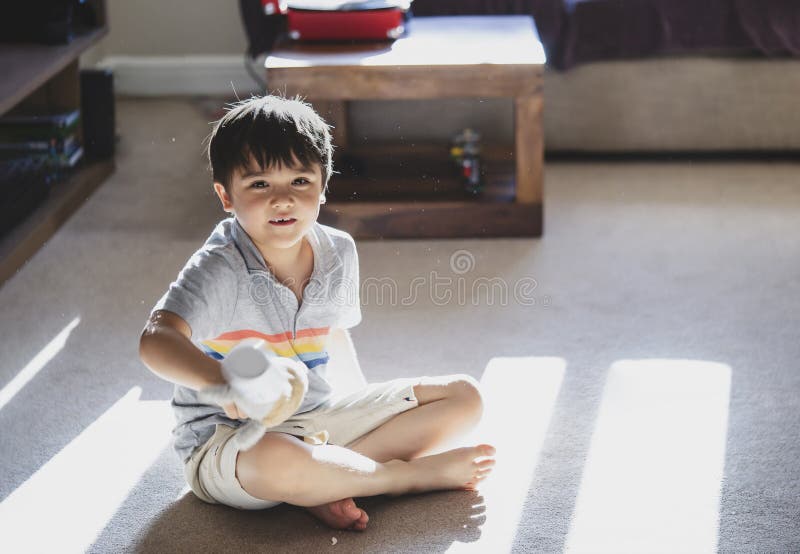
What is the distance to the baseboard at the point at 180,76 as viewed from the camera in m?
3.07

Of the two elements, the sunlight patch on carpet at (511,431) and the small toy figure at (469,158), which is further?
the small toy figure at (469,158)

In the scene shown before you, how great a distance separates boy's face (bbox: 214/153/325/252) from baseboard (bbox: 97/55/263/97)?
6.36 feet

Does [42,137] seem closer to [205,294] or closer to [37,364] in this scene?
[37,364]

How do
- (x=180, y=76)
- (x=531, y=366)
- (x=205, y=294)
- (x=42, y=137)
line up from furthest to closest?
(x=180, y=76)
(x=42, y=137)
(x=531, y=366)
(x=205, y=294)

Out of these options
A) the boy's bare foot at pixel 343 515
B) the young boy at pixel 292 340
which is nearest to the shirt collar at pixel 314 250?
the young boy at pixel 292 340

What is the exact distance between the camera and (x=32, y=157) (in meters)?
2.23

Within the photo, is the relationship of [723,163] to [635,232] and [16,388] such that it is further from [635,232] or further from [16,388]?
[16,388]

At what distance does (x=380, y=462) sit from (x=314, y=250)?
0.26m

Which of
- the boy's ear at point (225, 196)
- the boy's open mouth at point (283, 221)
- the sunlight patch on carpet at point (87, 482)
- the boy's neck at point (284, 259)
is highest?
the boy's ear at point (225, 196)

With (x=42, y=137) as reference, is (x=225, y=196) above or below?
above

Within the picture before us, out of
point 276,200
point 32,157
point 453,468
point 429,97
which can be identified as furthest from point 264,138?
point 32,157

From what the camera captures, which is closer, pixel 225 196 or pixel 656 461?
pixel 225 196

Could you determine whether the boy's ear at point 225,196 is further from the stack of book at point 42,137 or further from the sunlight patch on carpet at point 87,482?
the stack of book at point 42,137

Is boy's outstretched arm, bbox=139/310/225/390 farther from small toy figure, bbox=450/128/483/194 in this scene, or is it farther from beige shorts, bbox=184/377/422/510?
small toy figure, bbox=450/128/483/194
